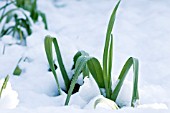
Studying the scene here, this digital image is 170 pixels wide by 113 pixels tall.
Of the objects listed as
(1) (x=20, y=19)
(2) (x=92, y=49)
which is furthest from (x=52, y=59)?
(1) (x=20, y=19)

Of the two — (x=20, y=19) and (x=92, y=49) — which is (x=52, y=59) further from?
(x=20, y=19)

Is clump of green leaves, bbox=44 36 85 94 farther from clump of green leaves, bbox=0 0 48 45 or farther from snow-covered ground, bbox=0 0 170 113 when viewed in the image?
clump of green leaves, bbox=0 0 48 45

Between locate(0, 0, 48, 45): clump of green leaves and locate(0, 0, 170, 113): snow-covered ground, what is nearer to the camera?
locate(0, 0, 170, 113): snow-covered ground

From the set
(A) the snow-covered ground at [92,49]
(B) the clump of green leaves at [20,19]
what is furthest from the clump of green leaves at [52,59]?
(B) the clump of green leaves at [20,19]

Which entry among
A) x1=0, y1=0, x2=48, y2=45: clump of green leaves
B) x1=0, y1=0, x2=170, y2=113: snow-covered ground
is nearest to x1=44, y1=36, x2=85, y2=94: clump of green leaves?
x1=0, y1=0, x2=170, y2=113: snow-covered ground

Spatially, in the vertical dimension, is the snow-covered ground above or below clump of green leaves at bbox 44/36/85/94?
below

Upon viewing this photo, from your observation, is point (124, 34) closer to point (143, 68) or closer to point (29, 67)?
point (143, 68)

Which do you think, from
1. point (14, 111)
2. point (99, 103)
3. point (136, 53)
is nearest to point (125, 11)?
point (136, 53)
